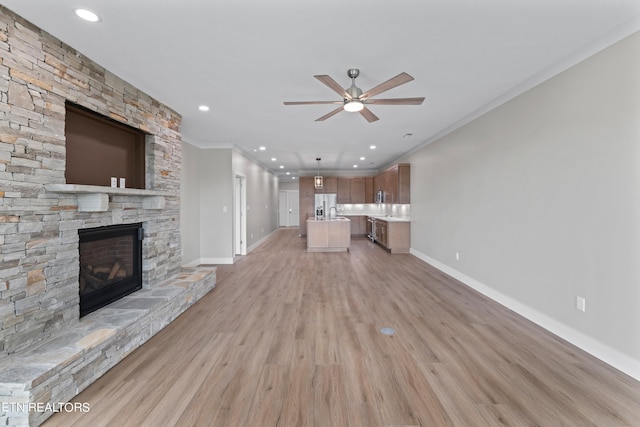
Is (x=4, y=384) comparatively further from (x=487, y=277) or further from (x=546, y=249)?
(x=487, y=277)

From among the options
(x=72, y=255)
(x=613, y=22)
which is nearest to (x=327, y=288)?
(x=72, y=255)

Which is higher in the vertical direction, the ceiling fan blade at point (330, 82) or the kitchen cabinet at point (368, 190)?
the ceiling fan blade at point (330, 82)

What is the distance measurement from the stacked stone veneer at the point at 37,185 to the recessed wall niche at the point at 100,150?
0.19m

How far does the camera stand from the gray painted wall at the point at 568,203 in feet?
6.82

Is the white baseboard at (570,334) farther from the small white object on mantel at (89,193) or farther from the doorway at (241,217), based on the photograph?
the doorway at (241,217)

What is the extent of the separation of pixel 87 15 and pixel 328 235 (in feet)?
20.0

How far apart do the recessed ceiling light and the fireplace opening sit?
1.75 m

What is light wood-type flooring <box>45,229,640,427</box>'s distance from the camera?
5.48 feet

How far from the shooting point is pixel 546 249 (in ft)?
9.19

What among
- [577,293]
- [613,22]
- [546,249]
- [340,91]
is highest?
[613,22]

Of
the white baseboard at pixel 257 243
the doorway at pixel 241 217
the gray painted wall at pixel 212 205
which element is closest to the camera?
the gray painted wall at pixel 212 205

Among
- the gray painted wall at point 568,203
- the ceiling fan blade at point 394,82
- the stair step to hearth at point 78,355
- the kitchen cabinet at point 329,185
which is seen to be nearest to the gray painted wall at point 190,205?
the stair step to hearth at point 78,355

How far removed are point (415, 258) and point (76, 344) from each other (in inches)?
232

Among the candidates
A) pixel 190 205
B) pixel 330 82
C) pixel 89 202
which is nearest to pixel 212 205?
pixel 190 205
